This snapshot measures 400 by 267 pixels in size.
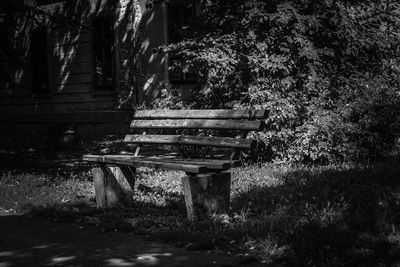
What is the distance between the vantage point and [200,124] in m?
6.32

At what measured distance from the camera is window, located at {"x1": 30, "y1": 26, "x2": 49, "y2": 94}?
20156 millimetres

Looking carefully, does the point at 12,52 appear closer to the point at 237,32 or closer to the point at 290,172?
the point at 237,32

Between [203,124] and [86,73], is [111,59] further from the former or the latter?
[203,124]

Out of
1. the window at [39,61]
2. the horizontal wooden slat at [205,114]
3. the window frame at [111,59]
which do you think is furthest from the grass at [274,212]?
the window at [39,61]

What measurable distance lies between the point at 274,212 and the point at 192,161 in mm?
1051

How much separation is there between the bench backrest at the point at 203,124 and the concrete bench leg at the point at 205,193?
12.2 inches

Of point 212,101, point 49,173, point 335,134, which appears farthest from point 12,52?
point 335,134

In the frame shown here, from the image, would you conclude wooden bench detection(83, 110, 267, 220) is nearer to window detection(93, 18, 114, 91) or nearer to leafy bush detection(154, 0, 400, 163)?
leafy bush detection(154, 0, 400, 163)

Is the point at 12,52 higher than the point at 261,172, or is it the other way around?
the point at 12,52

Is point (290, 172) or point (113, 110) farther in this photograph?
point (113, 110)

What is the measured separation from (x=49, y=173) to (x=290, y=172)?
4201mm

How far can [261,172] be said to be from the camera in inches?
315

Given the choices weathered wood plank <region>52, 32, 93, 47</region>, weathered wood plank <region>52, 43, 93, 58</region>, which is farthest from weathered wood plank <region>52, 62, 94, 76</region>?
weathered wood plank <region>52, 32, 93, 47</region>

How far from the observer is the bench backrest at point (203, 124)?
577 cm
